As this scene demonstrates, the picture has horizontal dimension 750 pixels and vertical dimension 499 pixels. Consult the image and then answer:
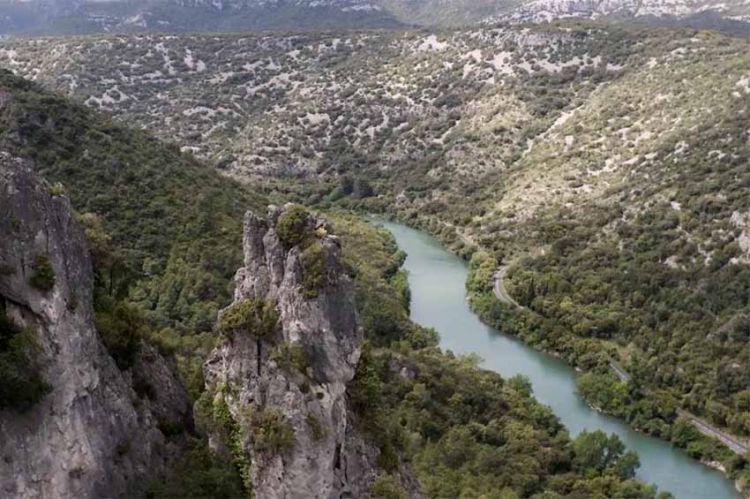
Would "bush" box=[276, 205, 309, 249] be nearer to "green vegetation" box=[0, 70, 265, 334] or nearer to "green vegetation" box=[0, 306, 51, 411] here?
"green vegetation" box=[0, 306, 51, 411]

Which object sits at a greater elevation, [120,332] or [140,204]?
[120,332]

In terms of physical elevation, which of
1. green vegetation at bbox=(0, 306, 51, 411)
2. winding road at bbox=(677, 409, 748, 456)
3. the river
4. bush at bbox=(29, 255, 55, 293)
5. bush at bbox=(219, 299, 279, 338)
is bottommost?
the river

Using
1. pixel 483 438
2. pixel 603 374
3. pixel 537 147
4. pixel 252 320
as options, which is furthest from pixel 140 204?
pixel 537 147

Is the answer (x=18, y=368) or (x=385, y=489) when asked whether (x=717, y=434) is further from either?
(x=18, y=368)

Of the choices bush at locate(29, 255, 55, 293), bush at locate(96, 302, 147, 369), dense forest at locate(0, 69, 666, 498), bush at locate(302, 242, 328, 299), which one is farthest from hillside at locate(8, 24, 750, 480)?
bush at locate(29, 255, 55, 293)

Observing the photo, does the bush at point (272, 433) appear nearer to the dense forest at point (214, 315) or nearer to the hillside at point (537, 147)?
the dense forest at point (214, 315)

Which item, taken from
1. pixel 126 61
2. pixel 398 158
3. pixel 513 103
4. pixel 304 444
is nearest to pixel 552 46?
pixel 513 103

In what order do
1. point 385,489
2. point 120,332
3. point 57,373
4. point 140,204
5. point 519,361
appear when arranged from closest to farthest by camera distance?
point 57,373 → point 120,332 → point 385,489 → point 140,204 → point 519,361
